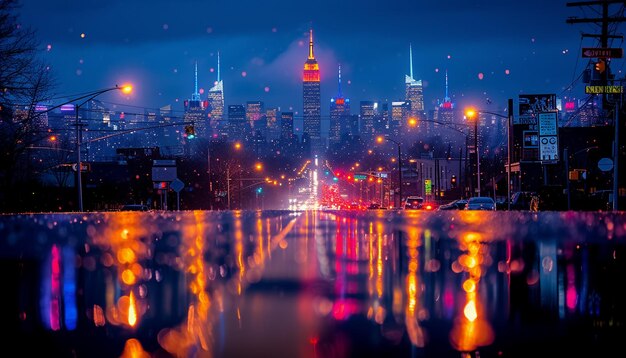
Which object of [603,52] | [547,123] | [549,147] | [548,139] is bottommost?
[549,147]

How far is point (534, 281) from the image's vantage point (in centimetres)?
1561

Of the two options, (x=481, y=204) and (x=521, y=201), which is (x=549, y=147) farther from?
(x=481, y=204)

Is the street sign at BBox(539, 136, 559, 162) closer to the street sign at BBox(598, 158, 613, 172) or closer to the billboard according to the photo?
the billboard

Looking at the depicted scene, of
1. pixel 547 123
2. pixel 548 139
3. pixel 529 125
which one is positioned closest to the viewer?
pixel 547 123

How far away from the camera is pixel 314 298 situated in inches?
532

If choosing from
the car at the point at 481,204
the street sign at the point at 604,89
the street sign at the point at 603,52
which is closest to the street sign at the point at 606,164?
the street sign at the point at 604,89

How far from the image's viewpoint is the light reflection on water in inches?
376

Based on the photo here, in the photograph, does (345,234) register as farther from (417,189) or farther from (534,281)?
(417,189)

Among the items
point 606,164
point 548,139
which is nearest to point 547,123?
point 548,139

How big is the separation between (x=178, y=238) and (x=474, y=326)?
829 inches

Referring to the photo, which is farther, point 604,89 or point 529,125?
point 529,125

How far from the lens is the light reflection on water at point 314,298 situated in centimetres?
955

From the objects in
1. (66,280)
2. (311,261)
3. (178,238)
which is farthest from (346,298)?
(178,238)

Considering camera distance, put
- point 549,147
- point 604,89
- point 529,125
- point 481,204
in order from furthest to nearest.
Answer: point 529,125 < point 549,147 < point 481,204 < point 604,89
